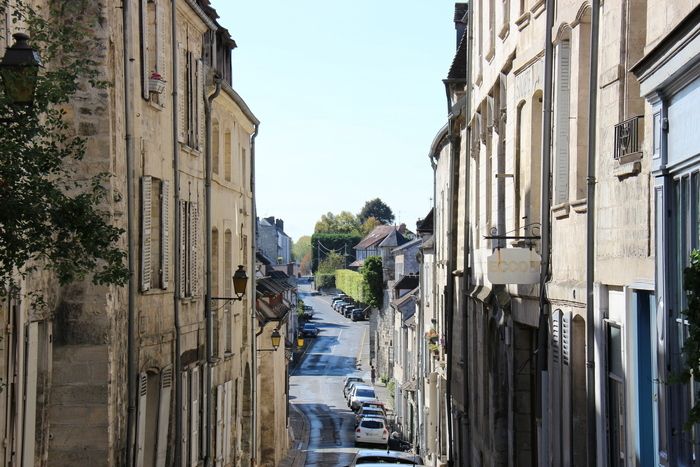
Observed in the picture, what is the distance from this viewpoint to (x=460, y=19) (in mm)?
30141

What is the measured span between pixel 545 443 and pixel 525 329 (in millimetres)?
2447

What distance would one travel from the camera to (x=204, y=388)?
70.0 ft

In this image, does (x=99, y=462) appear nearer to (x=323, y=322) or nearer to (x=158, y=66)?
(x=158, y=66)

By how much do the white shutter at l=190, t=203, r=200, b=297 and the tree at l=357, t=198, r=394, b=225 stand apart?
162303mm

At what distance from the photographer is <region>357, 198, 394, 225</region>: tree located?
184 m

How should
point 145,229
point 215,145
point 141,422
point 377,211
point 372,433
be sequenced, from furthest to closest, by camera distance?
point 377,211, point 372,433, point 215,145, point 145,229, point 141,422

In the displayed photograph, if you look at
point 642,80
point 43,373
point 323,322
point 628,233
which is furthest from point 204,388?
point 323,322

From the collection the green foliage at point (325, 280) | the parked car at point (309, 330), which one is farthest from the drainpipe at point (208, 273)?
the green foliage at point (325, 280)

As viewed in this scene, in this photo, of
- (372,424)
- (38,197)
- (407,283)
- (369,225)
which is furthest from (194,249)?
(369,225)

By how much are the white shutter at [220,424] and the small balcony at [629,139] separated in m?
13.8

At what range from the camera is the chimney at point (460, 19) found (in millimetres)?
29797

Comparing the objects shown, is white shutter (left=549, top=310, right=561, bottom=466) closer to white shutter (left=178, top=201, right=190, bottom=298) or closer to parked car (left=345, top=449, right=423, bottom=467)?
parked car (left=345, top=449, right=423, bottom=467)

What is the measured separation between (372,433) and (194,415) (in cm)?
2191

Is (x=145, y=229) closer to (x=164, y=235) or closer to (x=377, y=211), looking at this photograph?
(x=164, y=235)
